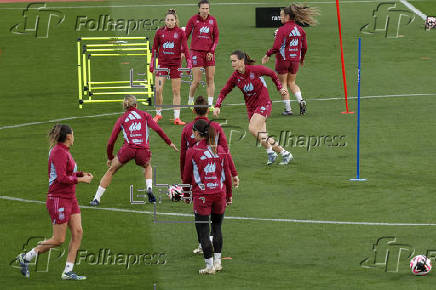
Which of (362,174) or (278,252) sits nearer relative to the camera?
(278,252)

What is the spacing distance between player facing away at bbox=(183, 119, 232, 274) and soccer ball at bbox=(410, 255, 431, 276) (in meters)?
3.16

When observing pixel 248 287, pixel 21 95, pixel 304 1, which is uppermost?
pixel 304 1

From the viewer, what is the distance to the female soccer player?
23.5 metres

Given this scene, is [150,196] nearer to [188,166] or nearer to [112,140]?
[112,140]

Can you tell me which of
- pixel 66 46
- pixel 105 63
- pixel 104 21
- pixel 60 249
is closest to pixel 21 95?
pixel 105 63

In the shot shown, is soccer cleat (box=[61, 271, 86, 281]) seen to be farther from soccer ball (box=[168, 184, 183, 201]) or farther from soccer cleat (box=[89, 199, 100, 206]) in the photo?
soccer ball (box=[168, 184, 183, 201])

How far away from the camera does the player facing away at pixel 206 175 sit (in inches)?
685

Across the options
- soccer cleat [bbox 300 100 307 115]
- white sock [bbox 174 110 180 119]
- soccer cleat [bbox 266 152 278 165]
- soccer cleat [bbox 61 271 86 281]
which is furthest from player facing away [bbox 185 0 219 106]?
soccer cleat [bbox 61 271 86 281]

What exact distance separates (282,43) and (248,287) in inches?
533

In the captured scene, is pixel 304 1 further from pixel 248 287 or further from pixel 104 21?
pixel 248 287

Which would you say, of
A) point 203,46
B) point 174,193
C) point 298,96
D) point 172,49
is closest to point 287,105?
point 298,96

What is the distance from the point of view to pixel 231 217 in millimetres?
21016

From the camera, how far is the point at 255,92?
2405 cm

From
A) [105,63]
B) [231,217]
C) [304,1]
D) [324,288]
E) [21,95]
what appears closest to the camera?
[324,288]
